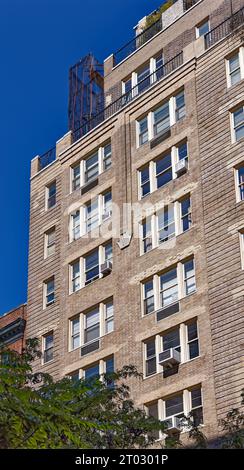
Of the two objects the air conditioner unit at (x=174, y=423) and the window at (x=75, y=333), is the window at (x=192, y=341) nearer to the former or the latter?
the air conditioner unit at (x=174, y=423)

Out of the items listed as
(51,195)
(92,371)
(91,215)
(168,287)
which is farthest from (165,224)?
(51,195)

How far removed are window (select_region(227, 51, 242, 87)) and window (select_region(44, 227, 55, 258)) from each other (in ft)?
42.3

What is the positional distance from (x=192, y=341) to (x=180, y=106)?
12.2 m

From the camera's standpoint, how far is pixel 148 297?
44.4m

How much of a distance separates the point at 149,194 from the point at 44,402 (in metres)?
29.4

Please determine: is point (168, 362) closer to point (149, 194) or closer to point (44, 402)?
point (149, 194)

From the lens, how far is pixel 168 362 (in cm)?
4088

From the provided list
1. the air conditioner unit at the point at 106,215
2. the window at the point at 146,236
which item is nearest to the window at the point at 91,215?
the air conditioner unit at the point at 106,215

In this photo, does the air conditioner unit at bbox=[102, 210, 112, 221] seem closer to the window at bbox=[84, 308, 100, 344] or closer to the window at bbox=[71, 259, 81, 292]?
the window at bbox=[71, 259, 81, 292]

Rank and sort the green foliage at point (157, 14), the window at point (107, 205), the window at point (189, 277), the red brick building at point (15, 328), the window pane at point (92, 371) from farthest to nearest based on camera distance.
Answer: the green foliage at point (157, 14) → the red brick building at point (15, 328) → the window at point (107, 205) → the window pane at point (92, 371) → the window at point (189, 277)

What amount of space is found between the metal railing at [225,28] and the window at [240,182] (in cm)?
757

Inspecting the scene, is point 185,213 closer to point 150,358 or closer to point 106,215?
point 106,215

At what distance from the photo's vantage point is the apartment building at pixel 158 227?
40.6 m
